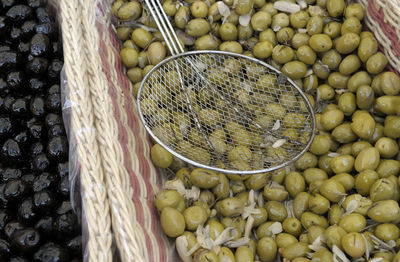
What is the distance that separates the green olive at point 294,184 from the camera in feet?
4.77

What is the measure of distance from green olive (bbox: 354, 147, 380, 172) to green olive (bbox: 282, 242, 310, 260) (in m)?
0.35

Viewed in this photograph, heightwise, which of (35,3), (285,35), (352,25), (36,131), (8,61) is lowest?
(36,131)

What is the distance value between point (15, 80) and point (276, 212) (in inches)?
43.9

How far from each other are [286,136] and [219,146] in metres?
0.27

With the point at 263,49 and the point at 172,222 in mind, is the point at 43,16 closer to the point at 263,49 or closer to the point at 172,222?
the point at 263,49

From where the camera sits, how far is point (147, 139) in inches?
62.2

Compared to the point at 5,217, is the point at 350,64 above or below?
above

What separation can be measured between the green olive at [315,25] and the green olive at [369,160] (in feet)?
1.88

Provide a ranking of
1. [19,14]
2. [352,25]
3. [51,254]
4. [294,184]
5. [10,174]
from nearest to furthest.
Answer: [51,254] < [10,174] < [294,184] < [352,25] < [19,14]

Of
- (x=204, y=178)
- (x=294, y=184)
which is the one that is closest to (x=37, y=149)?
(x=204, y=178)

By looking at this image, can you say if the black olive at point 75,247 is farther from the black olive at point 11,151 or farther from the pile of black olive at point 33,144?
the black olive at point 11,151

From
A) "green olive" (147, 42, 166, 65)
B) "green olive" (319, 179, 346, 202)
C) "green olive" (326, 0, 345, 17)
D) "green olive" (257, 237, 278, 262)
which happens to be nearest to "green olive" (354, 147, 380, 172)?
Answer: "green olive" (319, 179, 346, 202)

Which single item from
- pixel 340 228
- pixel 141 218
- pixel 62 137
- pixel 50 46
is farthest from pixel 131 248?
pixel 50 46

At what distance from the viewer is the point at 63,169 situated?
130 centimetres
